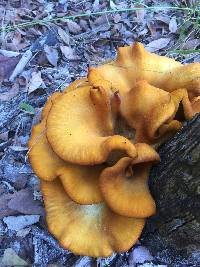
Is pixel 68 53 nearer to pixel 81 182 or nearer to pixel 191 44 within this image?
pixel 191 44

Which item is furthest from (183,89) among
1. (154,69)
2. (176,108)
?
(154,69)

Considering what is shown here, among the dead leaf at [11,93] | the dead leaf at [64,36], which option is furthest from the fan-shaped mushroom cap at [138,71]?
the dead leaf at [64,36]

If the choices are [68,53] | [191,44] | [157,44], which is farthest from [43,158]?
[191,44]

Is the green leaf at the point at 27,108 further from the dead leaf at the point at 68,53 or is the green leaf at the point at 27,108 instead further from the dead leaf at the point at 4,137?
the dead leaf at the point at 68,53

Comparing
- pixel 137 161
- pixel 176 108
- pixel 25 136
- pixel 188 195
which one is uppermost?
pixel 176 108

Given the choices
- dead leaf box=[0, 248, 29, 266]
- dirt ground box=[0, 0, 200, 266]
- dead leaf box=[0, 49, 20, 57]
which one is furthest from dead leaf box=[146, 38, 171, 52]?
dead leaf box=[0, 248, 29, 266]

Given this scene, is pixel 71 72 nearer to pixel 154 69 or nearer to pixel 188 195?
pixel 154 69
